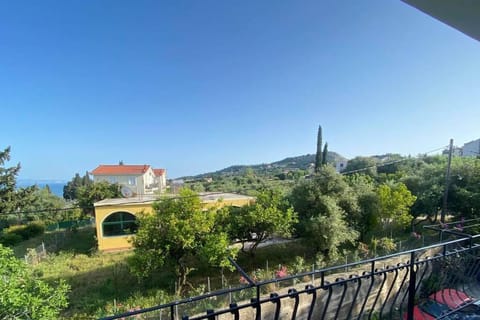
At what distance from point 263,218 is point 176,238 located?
2790mm

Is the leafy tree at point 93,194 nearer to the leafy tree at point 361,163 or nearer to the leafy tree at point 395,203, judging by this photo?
the leafy tree at point 395,203

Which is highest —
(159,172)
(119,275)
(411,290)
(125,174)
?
(159,172)

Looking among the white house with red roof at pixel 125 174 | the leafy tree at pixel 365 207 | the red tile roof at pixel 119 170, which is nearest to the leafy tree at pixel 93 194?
the white house with red roof at pixel 125 174

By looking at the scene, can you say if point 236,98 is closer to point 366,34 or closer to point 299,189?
point 299,189

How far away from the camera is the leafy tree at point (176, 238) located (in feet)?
19.3

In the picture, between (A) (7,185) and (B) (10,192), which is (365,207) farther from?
(A) (7,185)

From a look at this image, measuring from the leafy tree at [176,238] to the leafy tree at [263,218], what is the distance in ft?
4.02

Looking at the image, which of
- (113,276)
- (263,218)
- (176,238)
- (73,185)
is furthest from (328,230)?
(73,185)

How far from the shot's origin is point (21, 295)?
312 cm

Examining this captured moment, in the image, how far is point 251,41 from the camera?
6.43 metres

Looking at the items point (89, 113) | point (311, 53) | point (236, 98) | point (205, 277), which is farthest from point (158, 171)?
point (311, 53)

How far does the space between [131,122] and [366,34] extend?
12676mm

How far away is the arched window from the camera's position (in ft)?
33.5

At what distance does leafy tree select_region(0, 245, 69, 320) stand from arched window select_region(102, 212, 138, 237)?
6753mm
